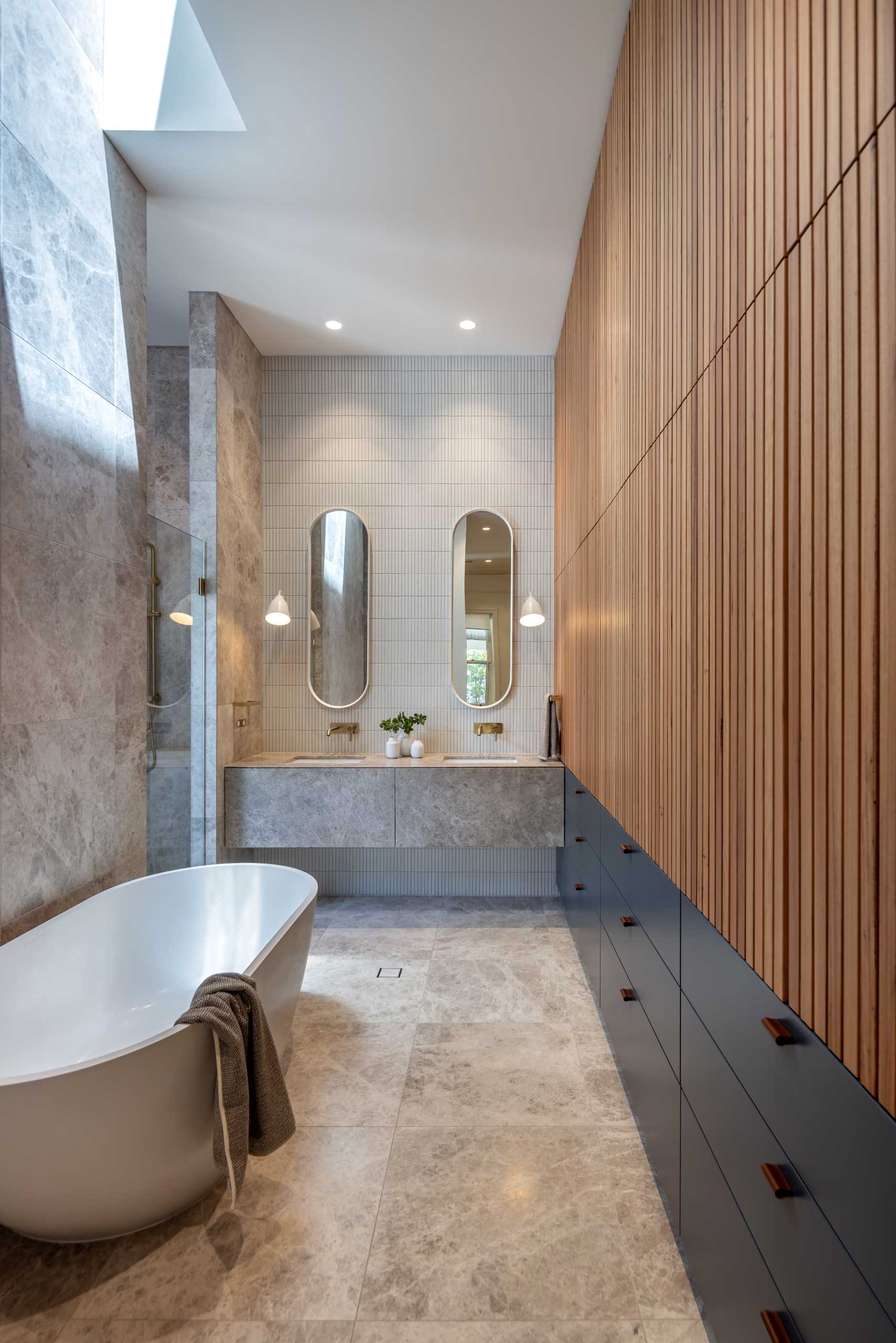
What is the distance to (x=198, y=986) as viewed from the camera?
7.75 ft

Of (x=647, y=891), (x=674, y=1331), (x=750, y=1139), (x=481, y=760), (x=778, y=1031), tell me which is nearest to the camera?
(x=778, y=1031)

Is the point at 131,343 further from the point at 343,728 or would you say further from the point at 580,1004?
the point at 580,1004

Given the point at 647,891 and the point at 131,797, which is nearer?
the point at 647,891

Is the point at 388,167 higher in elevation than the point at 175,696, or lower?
higher

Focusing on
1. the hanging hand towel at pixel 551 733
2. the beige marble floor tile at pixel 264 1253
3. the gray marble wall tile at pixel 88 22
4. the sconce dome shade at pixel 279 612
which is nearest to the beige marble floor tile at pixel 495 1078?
the beige marble floor tile at pixel 264 1253

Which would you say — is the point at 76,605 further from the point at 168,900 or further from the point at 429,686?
the point at 429,686

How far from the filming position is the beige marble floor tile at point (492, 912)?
3.65 metres

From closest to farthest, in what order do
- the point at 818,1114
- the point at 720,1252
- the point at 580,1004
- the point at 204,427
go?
the point at 818,1114 < the point at 720,1252 < the point at 580,1004 < the point at 204,427

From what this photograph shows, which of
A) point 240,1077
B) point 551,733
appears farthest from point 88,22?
point 551,733

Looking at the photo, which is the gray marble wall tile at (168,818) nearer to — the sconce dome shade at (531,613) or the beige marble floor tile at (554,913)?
the beige marble floor tile at (554,913)

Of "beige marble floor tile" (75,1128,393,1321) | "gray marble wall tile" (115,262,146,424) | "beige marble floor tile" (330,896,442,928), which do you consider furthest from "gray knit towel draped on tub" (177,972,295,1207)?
"gray marble wall tile" (115,262,146,424)

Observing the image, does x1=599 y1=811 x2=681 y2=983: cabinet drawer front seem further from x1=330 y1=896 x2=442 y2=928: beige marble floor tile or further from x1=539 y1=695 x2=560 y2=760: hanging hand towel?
x1=330 y1=896 x2=442 y2=928: beige marble floor tile

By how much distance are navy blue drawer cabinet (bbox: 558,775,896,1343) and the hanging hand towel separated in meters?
1.75

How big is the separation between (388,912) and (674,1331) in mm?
2590
